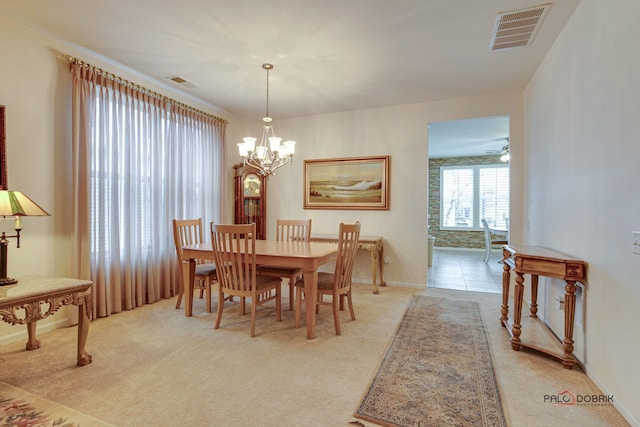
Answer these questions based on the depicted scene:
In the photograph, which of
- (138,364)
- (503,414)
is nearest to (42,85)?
(138,364)

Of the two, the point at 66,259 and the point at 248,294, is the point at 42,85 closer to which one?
the point at 66,259

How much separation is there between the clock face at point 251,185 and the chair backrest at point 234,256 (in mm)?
2506

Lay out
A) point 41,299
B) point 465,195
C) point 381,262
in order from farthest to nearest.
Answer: point 465,195, point 381,262, point 41,299

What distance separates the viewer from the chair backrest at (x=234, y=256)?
2.79 metres

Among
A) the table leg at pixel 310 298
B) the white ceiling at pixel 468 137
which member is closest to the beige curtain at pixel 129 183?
the table leg at pixel 310 298

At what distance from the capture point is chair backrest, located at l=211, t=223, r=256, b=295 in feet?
9.16

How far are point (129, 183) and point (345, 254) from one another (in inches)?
101

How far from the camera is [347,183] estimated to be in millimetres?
5152

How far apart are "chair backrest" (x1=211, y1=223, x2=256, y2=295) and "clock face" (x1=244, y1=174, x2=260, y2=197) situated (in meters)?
→ 2.51

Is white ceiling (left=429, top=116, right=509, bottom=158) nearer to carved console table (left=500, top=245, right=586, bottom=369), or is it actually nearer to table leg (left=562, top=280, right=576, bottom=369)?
carved console table (left=500, top=245, right=586, bottom=369)

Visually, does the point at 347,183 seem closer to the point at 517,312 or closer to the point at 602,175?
the point at 517,312

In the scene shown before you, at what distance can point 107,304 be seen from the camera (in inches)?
131

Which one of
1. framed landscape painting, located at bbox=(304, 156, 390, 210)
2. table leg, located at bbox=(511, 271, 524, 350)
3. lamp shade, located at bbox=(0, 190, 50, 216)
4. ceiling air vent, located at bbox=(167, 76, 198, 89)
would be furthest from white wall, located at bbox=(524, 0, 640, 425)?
ceiling air vent, located at bbox=(167, 76, 198, 89)

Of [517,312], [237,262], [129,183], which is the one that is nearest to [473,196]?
[517,312]
